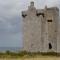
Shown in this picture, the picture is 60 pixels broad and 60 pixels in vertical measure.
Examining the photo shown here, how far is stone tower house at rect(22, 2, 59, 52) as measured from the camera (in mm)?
42062

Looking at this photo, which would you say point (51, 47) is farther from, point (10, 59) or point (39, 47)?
point (10, 59)

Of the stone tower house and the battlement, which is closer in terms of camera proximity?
the stone tower house

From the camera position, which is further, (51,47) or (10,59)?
(51,47)

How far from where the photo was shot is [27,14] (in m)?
42.6

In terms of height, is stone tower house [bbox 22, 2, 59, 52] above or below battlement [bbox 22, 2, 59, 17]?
below

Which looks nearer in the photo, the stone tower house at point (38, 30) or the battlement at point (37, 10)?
the stone tower house at point (38, 30)

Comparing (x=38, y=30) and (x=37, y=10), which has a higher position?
(x=37, y=10)

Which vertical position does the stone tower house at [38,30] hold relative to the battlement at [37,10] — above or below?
below

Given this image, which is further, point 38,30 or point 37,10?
point 37,10

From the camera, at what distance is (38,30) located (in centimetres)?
4250

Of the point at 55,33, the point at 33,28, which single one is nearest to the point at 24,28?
the point at 33,28

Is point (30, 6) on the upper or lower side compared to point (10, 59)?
upper

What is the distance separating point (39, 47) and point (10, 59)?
2678 cm

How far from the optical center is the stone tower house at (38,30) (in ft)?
138
